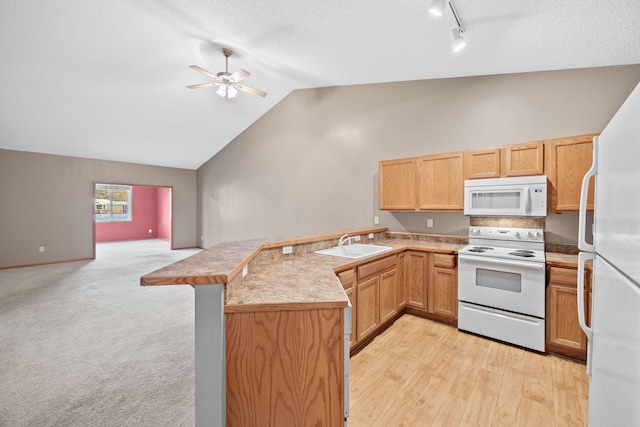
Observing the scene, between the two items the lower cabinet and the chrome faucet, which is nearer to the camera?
the lower cabinet

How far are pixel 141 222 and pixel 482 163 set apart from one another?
11.5 m

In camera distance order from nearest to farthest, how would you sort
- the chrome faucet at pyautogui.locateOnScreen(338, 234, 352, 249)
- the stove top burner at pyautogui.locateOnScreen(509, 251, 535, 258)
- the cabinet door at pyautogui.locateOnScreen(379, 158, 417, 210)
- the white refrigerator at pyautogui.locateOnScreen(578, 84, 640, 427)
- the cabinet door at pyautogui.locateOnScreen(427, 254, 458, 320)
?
the white refrigerator at pyautogui.locateOnScreen(578, 84, 640, 427)
the stove top burner at pyautogui.locateOnScreen(509, 251, 535, 258)
the chrome faucet at pyautogui.locateOnScreen(338, 234, 352, 249)
the cabinet door at pyautogui.locateOnScreen(427, 254, 458, 320)
the cabinet door at pyautogui.locateOnScreen(379, 158, 417, 210)

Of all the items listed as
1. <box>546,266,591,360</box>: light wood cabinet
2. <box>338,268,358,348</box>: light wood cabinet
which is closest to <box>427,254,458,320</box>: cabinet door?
<box>546,266,591,360</box>: light wood cabinet

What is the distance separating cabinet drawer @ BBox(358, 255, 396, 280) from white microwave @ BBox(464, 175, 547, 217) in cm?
107

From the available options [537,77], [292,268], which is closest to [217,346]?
[292,268]

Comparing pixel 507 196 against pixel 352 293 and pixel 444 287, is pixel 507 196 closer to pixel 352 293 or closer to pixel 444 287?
pixel 444 287

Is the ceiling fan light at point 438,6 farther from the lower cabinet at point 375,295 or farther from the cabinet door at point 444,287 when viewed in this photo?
the cabinet door at point 444,287

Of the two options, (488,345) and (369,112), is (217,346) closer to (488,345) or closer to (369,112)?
(488,345)

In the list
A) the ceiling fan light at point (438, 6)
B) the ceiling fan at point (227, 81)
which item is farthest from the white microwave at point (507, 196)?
the ceiling fan at point (227, 81)

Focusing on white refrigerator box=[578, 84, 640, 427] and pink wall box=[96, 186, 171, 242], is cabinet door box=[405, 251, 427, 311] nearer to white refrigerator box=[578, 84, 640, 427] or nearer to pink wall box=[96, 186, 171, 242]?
white refrigerator box=[578, 84, 640, 427]

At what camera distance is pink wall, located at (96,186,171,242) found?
9781 millimetres

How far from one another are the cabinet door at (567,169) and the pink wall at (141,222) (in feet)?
35.5

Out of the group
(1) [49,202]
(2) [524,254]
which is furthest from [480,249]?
(1) [49,202]

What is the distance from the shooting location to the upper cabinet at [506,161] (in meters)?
2.78
